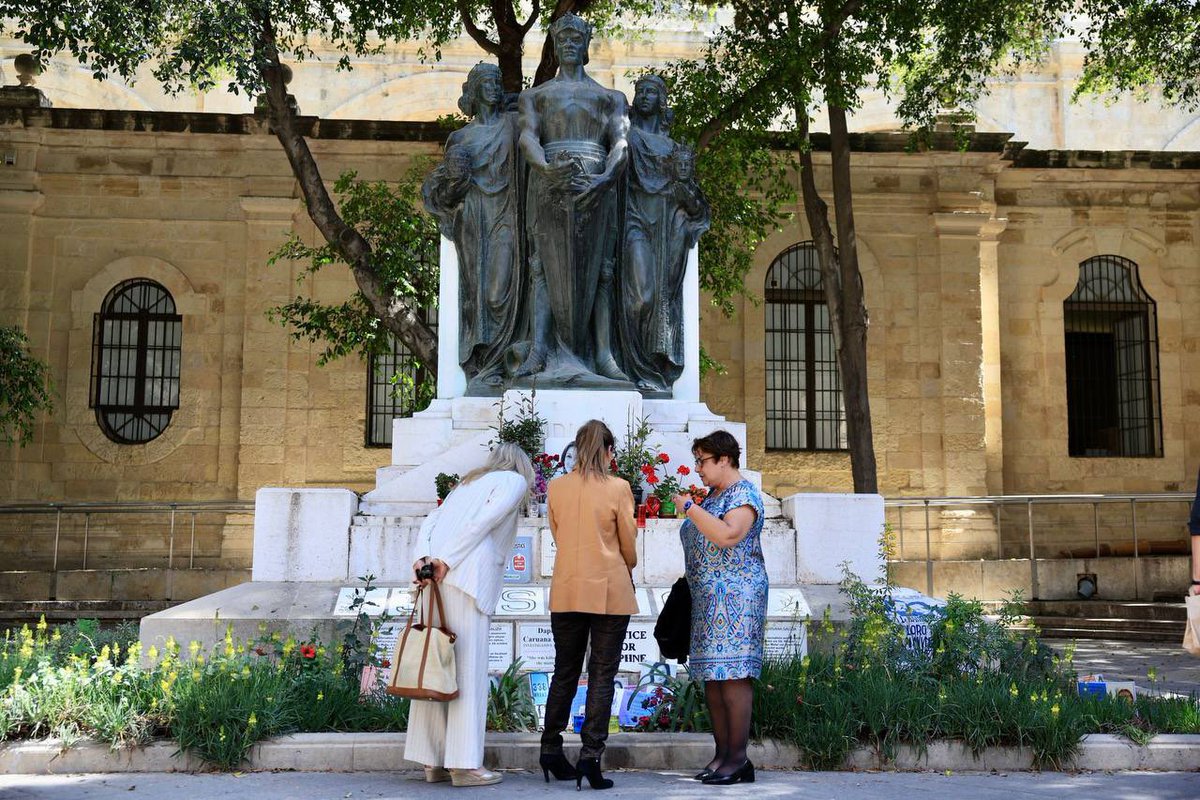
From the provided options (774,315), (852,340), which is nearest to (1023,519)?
(774,315)

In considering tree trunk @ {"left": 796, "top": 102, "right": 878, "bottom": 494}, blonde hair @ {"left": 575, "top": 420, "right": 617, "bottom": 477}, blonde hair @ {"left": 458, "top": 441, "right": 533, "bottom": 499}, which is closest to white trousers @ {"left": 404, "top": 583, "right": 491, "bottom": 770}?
blonde hair @ {"left": 458, "top": 441, "right": 533, "bottom": 499}

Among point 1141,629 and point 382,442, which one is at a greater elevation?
point 382,442

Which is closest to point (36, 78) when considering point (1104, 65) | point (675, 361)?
point (1104, 65)

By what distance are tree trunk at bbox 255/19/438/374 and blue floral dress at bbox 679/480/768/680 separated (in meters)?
10.1

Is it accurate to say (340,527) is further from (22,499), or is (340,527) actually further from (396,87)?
(396,87)

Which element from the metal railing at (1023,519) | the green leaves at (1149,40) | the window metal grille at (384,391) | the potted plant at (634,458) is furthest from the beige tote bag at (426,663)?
the window metal grille at (384,391)

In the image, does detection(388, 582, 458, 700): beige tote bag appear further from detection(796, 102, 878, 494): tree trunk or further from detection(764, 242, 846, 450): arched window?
detection(764, 242, 846, 450): arched window

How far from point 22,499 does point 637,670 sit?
55.7ft

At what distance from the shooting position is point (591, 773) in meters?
5.59

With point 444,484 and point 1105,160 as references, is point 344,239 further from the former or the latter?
point 1105,160

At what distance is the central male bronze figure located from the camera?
9.26 meters

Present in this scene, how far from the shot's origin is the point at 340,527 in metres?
8.14

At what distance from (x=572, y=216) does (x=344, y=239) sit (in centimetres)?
753

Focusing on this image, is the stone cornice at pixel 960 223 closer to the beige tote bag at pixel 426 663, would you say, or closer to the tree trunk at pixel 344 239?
the tree trunk at pixel 344 239
